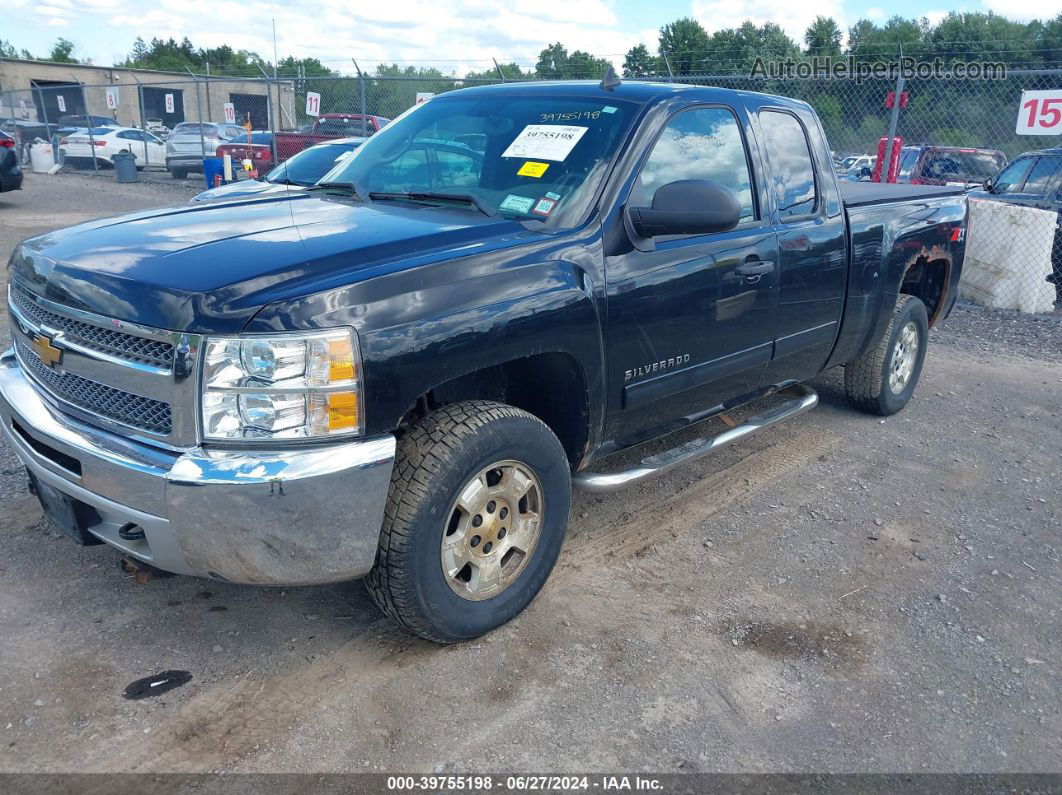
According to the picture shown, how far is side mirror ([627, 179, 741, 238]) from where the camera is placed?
3277mm

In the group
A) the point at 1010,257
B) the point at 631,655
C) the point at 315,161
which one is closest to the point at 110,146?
the point at 315,161

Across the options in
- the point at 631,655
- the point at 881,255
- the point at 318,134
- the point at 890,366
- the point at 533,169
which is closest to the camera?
the point at 631,655

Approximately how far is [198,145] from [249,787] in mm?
23631

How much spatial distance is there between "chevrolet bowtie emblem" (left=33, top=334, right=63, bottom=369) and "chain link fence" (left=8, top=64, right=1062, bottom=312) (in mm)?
5777

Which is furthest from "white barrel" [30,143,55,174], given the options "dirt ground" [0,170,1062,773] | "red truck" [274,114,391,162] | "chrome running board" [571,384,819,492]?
"chrome running board" [571,384,819,492]

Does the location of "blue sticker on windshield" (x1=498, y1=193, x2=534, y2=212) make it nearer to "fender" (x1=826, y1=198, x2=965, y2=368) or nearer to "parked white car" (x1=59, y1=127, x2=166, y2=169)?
"fender" (x1=826, y1=198, x2=965, y2=368)

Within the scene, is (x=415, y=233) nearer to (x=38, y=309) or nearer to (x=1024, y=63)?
(x=38, y=309)

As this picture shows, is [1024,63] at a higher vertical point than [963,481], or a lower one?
higher

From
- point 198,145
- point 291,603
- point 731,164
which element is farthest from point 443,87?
point 291,603

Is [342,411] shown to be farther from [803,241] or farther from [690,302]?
[803,241]

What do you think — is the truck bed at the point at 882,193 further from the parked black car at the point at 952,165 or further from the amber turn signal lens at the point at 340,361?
the parked black car at the point at 952,165

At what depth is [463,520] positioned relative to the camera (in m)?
3.01

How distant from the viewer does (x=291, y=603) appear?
3.41 metres

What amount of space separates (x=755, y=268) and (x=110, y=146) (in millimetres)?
26449
